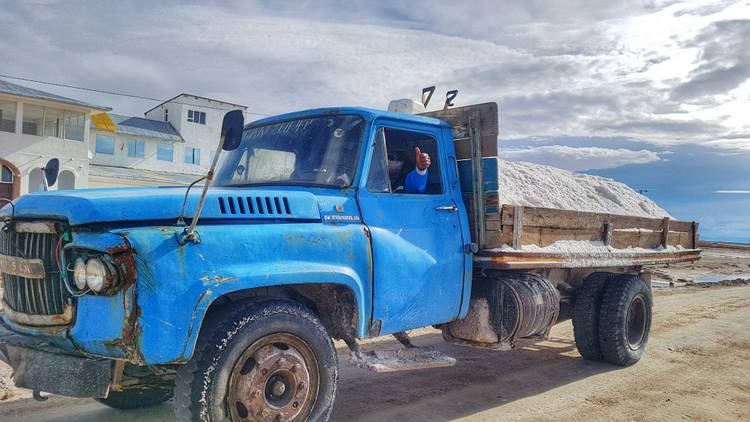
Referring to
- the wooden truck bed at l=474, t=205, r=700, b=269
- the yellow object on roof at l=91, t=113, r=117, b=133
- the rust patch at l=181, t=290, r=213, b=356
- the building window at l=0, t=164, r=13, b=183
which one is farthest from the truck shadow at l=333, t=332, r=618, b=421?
the yellow object on roof at l=91, t=113, r=117, b=133

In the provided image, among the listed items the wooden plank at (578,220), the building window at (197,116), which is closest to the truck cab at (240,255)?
the wooden plank at (578,220)

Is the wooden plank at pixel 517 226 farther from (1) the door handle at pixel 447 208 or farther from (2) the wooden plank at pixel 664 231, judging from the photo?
(2) the wooden plank at pixel 664 231

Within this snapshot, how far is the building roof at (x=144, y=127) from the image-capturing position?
3647 centimetres

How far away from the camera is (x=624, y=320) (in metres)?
6.68

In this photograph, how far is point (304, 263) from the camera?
12.6ft

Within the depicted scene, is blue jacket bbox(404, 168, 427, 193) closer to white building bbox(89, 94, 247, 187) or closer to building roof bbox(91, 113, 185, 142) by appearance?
white building bbox(89, 94, 247, 187)

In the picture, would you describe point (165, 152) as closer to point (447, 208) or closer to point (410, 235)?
point (447, 208)

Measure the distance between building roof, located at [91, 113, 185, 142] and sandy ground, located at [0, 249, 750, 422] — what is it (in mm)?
32264

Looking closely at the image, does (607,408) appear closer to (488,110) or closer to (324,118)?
(488,110)

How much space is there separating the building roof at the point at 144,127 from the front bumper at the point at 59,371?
1323 inches

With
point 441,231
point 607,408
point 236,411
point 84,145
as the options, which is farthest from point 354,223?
point 84,145

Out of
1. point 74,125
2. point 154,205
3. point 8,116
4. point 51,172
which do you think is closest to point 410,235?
point 154,205

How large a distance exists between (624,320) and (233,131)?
5.18 meters

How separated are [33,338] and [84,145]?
89.6ft
